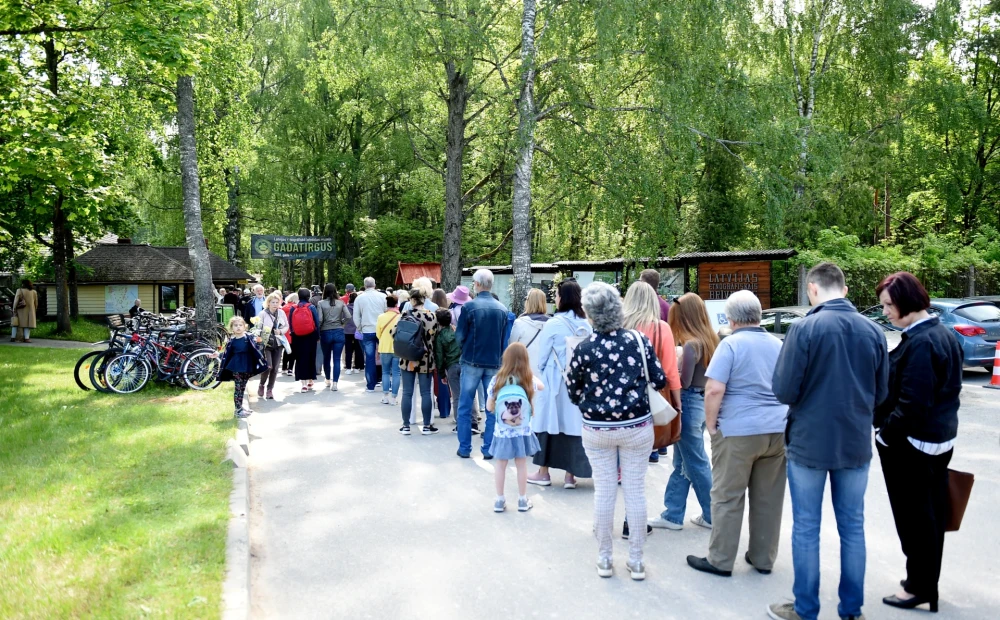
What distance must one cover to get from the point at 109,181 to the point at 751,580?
55.0ft

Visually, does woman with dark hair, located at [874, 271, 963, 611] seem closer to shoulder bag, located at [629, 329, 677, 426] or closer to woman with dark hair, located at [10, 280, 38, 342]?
shoulder bag, located at [629, 329, 677, 426]

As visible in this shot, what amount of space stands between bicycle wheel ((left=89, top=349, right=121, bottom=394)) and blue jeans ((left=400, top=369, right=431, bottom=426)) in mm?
6214

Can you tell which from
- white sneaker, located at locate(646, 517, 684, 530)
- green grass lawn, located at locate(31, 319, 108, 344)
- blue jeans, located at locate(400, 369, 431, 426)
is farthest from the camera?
green grass lawn, located at locate(31, 319, 108, 344)

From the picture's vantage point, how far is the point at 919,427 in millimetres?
4363

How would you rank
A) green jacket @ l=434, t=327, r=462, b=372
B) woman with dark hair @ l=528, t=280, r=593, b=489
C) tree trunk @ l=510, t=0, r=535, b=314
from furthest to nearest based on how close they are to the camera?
tree trunk @ l=510, t=0, r=535, b=314 < green jacket @ l=434, t=327, r=462, b=372 < woman with dark hair @ l=528, t=280, r=593, b=489

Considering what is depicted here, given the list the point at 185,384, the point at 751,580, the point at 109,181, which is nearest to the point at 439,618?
the point at 751,580

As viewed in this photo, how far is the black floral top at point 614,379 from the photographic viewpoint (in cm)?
487

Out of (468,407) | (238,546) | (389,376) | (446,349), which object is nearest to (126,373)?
(389,376)

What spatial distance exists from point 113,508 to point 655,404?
478cm

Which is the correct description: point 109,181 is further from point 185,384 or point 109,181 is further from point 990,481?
point 990,481

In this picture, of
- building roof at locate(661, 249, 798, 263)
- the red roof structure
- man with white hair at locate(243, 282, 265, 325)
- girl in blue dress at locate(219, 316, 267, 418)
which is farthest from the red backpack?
the red roof structure

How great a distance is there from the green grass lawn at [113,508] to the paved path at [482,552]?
472 millimetres

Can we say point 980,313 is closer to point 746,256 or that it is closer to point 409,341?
point 746,256

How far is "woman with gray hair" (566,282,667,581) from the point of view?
4887 millimetres
